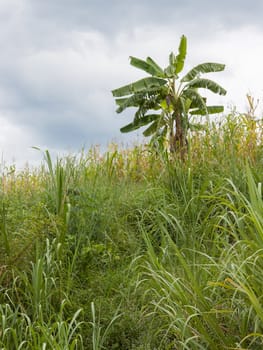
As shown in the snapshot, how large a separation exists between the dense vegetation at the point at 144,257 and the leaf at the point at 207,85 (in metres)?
10.1

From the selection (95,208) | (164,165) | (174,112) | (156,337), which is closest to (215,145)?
(164,165)

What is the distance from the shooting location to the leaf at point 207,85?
57.0 feet

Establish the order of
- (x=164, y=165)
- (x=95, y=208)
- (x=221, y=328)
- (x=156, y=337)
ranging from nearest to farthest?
(x=221, y=328) < (x=156, y=337) < (x=95, y=208) < (x=164, y=165)

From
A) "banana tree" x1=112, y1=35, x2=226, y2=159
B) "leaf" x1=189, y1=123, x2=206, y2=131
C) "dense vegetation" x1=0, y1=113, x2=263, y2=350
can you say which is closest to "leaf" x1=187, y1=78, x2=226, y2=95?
"banana tree" x1=112, y1=35, x2=226, y2=159

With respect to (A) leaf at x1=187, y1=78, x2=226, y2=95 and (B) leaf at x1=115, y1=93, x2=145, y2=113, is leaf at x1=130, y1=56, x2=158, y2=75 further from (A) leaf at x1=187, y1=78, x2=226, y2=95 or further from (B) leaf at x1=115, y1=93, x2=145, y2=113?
(A) leaf at x1=187, y1=78, x2=226, y2=95

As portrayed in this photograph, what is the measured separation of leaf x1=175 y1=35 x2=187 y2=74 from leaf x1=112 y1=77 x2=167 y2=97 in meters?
0.62

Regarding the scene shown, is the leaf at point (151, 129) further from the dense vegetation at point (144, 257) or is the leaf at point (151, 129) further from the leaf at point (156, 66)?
the dense vegetation at point (144, 257)

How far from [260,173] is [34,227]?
238 cm

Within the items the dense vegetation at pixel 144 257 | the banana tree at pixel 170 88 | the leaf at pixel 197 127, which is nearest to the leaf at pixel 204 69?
the banana tree at pixel 170 88

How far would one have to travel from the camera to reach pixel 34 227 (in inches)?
206

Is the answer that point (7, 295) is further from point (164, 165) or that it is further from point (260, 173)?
point (260, 173)

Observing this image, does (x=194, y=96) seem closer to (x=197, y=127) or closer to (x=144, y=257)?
(x=197, y=127)

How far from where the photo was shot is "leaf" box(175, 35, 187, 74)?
1696cm

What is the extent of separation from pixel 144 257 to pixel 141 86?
12891mm
